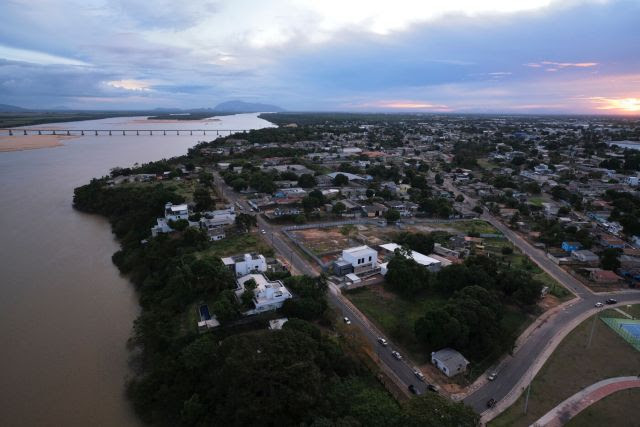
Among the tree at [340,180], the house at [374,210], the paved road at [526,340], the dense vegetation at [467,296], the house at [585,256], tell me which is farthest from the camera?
the tree at [340,180]

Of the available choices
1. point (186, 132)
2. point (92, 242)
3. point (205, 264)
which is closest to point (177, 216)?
point (92, 242)

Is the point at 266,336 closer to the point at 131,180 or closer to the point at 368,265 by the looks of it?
the point at 368,265

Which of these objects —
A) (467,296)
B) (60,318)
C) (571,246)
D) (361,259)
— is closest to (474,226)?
(571,246)

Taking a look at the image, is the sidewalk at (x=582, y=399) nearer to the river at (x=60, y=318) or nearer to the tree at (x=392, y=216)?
the river at (x=60, y=318)

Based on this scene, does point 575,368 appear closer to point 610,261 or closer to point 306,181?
point 610,261

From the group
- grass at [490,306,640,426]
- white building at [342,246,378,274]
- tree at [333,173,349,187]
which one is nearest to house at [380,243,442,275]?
white building at [342,246,378,274]

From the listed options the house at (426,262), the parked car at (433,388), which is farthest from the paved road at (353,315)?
the house at (426,262)
